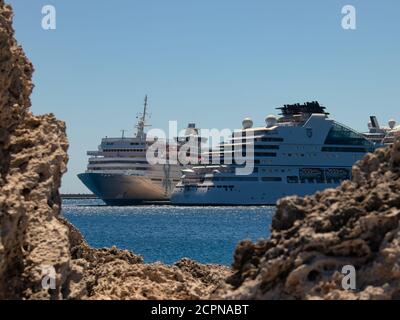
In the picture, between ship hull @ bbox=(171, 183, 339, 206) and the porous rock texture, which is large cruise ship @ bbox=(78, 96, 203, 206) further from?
the porous rock texture

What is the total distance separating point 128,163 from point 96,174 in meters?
5.55

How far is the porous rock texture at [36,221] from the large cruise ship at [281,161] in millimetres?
76987

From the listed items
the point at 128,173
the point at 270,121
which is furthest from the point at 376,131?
the point at 128,173

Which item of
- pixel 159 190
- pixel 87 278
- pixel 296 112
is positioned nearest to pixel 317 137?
pixel 296 112

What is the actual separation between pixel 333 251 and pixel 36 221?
8.96ft

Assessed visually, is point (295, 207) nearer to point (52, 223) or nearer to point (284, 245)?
point (284, 245)

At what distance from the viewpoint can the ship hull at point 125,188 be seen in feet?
323

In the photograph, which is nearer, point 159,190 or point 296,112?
point 296,112

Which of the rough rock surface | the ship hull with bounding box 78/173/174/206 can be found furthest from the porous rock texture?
the ship hull with bounding box 78/173/174/206

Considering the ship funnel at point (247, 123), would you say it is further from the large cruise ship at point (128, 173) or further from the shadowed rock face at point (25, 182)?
the shadowed rock face at point (25, 182)

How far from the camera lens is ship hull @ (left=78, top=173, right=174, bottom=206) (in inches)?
3871

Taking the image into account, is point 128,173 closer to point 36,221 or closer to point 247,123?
point 247,123

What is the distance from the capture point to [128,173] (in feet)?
327

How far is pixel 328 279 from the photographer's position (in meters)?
5.95
